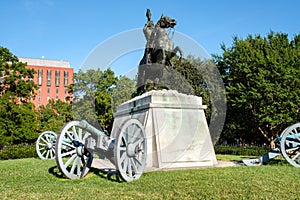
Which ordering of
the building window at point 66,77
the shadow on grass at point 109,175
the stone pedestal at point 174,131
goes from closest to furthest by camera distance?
the shadow on grass at point 109,175 → the stone pedestal at point 174,131 → the building window at point 66,77

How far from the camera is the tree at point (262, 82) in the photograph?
24.1 metres

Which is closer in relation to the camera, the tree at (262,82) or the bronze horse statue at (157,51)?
the bronze horse statue at (157,51)

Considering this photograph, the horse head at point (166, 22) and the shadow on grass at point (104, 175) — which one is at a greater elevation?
the horse head at point (166, 22)

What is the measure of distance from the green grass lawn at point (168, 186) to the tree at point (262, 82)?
55.3 ft

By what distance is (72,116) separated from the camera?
39.9m

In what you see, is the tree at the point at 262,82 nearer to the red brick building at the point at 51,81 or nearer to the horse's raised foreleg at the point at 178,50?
the horse's raised foreleg at the point at 178,50

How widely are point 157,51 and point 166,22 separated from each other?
1.19 metres

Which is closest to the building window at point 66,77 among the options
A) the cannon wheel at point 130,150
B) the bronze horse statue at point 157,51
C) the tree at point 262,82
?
the tree at point 262,82

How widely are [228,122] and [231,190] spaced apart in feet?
78.6

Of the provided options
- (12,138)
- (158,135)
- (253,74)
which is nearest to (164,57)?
(158,135)

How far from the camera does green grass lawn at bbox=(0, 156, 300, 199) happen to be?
19.1 feet

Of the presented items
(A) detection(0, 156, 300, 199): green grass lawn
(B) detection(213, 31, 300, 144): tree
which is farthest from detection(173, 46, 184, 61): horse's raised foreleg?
(B) detection(213, 31, 300, 144): tree

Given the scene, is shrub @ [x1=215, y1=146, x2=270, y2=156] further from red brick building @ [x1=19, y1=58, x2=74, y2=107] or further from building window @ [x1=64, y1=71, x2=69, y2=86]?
building window @ [x1=64, y1=71, x2=69, y2=86]

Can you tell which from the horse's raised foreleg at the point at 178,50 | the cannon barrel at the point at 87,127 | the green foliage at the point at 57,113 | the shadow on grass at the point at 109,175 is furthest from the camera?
the green foliage at the point at 57,113
